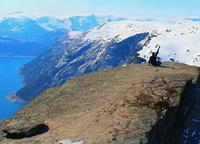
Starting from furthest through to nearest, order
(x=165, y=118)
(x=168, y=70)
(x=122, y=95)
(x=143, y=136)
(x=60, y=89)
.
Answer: (x=168, y=70) < (x=60, y=89) < (x=122, y=95) < (x=165, y=118) < (x=143, y=136)

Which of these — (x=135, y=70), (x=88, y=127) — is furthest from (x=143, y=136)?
(x=135, y=70)

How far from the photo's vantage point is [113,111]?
25062 millimetres

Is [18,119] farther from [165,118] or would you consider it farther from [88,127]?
[165,118]

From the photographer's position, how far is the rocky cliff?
22062 mm

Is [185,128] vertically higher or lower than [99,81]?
lower

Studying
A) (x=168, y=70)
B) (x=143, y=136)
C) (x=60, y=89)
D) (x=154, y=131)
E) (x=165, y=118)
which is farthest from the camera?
(x=168, y=70)

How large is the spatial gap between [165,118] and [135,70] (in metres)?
12.0

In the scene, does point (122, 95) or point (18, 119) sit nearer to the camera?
point (18, 119)

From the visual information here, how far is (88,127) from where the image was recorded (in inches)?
902

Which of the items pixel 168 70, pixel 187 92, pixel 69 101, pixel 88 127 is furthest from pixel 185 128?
pixel 88 127

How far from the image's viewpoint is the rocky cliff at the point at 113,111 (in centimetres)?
A: 2206

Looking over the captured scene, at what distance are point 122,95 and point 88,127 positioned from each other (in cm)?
589

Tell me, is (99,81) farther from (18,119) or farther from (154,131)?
(154,131)

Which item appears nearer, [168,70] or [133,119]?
[133,119]
